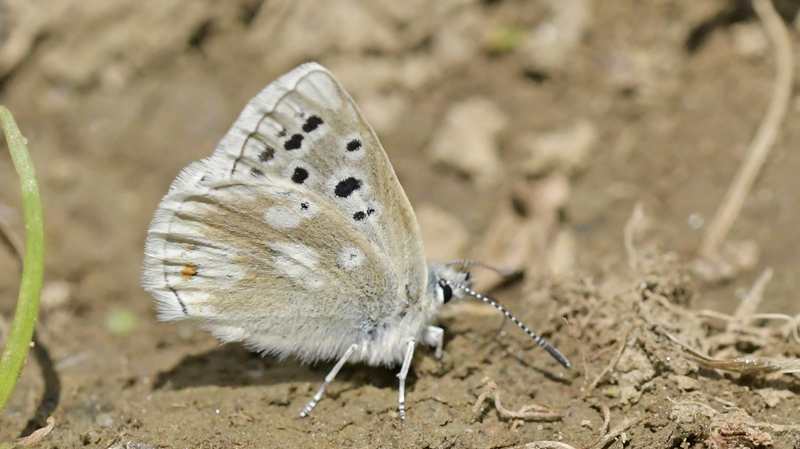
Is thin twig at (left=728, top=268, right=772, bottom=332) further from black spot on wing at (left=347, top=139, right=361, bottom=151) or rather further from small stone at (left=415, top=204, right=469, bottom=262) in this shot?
black spot on wing at (left=347, top=139, right=361, bottom=151)

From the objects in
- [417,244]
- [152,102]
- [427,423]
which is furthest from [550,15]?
[427,423]

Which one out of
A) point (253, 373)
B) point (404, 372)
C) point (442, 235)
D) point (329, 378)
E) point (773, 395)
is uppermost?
point (442, 235)

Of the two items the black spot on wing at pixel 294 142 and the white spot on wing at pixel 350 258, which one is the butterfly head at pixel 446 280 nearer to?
the white spot on wing at pixel 350 258

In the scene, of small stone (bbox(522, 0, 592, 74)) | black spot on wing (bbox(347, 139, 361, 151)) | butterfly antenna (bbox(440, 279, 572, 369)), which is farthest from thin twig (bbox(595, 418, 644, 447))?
small stone (bbox(522, 0, 592, 74))

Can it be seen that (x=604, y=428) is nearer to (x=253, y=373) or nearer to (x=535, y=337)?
(x=535, y=337)

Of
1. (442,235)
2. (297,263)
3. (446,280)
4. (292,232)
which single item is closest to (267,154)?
(292,232)

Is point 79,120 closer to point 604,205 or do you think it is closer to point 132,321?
point 132,321
